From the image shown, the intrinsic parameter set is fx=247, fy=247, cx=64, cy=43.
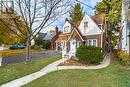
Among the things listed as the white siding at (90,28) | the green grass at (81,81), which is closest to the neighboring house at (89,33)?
the white siding at (90,28)

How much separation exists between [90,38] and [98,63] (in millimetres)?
Answer: 11394

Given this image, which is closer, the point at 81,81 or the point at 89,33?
the point at 81,81

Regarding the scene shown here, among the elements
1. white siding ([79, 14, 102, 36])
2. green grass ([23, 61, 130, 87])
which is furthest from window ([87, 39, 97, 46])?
green grass ([23, 61, 130, 87])

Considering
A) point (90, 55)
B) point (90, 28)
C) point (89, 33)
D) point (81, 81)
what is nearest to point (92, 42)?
point (89, 33)

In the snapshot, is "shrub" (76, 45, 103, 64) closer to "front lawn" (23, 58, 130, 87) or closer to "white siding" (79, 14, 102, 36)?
"front lawn" (23, 58, 130, 87)

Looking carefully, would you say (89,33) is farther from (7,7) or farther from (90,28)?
(7,7)

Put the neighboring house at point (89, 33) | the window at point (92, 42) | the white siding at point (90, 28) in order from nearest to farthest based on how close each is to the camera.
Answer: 1. the neighboring house at point (89, 33)
2. the white siding at point (90, 28)
3. the window at point (92, 42)

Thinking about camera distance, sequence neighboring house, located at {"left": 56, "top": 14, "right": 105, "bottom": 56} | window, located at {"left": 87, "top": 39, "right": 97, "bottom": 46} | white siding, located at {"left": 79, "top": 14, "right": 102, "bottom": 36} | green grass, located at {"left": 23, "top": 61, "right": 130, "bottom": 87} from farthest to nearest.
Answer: window, located at {"left": 87, "top": 39, "right": 97, "bottom": 46} → white siding, located at {"left": 79, "top": 14, "right": 102, "bottom": 36} → neighboring house, located at {"left": 56, "top": 14, "right": 105, "bottom": 56} → green grass, located at {"left": 23, "top": 61, "right": 130, "bottom": 87}

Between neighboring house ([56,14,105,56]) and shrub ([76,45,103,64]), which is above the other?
neighboring house ([56,14,105,56])

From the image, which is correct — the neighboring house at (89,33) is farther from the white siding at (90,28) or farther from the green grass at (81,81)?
the green grass at (81,81)

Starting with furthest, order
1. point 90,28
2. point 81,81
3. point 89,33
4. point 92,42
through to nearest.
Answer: point 89,33 < point 90,28 < point 92,42 < point 81,81

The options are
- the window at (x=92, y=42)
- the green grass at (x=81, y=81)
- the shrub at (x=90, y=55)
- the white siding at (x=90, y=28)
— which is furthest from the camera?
the window at (x=92, y=42)

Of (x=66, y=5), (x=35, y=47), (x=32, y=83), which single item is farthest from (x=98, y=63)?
(x=35, y=47)

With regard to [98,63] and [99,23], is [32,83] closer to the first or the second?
[98,63]
